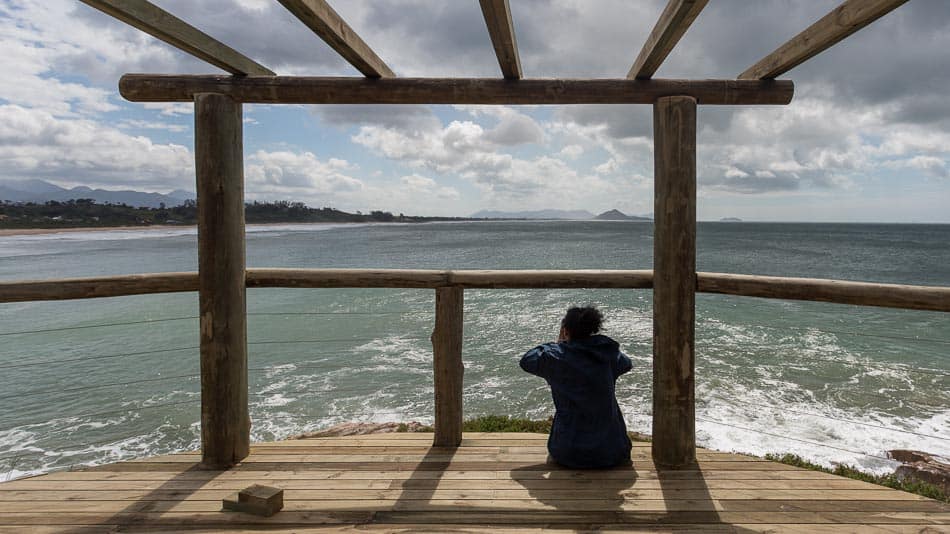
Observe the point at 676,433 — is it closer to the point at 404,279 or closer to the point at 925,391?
the point at 404,279

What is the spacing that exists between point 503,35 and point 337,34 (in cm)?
73

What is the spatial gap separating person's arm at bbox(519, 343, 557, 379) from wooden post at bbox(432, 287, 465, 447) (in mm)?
555

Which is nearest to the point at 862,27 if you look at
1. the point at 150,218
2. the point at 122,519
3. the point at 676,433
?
the point at 676,433

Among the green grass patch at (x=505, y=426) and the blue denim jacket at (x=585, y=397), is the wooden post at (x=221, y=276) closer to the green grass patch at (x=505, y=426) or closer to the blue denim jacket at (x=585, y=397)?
the green grass patch at (x=505, y=426)

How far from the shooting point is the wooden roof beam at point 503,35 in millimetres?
1950

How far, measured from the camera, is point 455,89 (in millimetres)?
2820

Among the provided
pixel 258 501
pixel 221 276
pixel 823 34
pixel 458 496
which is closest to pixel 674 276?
pixel 823 34

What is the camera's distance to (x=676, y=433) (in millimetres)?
2844

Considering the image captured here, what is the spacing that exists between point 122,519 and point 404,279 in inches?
68.8

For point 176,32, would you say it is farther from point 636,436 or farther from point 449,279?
point 636,436

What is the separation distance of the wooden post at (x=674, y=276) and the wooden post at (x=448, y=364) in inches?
44.9

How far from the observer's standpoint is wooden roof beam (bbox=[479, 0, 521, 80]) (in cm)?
195

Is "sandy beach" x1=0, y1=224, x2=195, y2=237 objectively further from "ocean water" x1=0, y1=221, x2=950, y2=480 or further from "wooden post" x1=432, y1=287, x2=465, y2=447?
"wooden post" x1=432, y1=287, x2=465, y2=447

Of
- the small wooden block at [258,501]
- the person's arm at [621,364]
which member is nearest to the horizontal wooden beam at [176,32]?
the small wooden block at [258,501]
